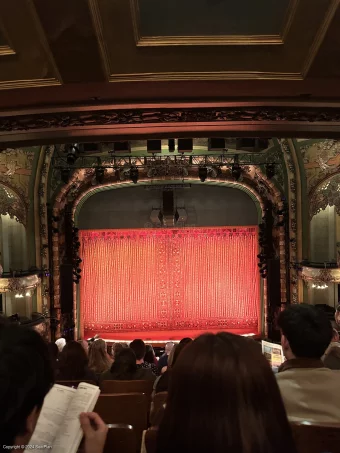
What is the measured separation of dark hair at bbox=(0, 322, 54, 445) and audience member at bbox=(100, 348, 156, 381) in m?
3.02

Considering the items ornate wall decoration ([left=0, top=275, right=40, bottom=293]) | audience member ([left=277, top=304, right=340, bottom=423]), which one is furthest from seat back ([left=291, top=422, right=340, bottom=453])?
ornate wall decoration ([left=0, top=275, right=40, bottom=293])

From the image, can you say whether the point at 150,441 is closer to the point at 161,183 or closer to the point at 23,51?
the point at 23,51

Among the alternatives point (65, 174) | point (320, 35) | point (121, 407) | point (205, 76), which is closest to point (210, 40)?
point (205, 76)

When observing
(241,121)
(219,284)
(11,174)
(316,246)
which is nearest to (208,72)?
(241,121)

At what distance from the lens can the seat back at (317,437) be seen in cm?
150

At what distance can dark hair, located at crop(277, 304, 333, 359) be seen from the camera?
Result: 6.88ft

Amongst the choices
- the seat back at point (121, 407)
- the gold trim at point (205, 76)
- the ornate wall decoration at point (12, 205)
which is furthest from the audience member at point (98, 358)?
the ornate wall decoration at point (12, 205)

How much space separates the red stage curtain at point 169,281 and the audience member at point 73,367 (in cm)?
901

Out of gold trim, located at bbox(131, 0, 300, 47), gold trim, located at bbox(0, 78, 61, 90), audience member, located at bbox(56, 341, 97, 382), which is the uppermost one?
gold trim, located at bbox(131, 0, 300, 47)

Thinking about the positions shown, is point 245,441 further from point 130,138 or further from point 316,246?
point 316,246

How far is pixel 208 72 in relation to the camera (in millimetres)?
3191

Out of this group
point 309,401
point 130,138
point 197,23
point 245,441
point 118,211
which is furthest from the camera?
point 118,211

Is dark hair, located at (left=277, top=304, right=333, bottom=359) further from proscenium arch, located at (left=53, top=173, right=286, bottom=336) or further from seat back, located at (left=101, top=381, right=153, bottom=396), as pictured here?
proscenium arch, located at (left=53, top=173, right=286, bottom=336)

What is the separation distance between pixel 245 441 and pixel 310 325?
1298 mm
